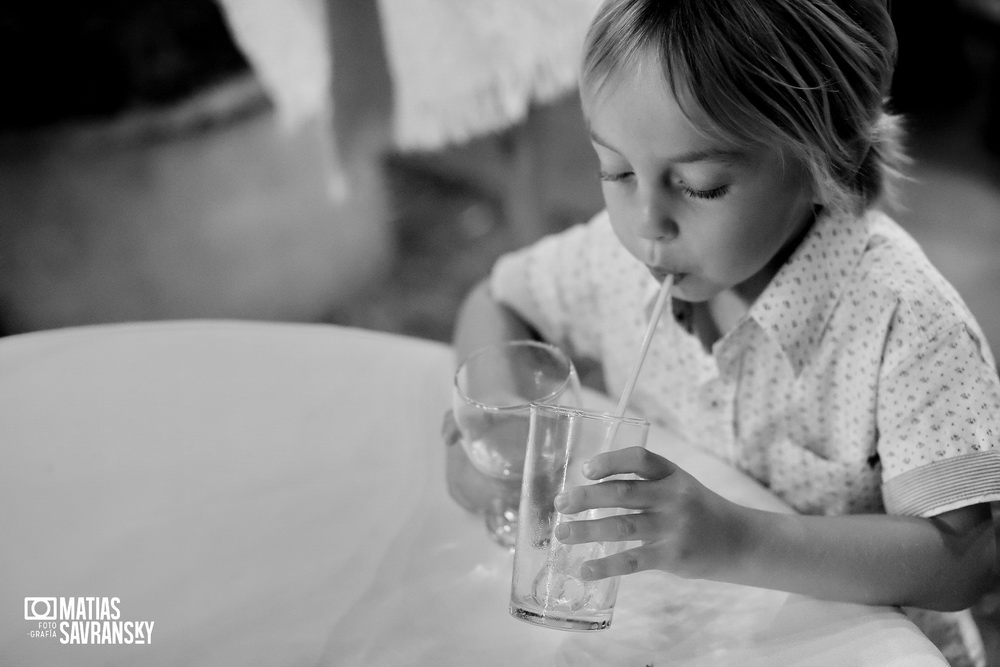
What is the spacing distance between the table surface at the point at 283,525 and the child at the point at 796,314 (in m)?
0.04

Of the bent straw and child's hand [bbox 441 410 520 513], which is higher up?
the bent straw

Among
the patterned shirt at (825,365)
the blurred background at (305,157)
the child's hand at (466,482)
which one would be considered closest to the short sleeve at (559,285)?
the patterned shirt at (825,365)

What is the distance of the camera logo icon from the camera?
65cm

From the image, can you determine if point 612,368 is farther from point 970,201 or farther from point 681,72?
point 970,201

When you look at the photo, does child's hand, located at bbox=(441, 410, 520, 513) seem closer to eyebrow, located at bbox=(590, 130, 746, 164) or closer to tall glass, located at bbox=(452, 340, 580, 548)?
tall glass, located at bbox=(452, 340, 580, 548)

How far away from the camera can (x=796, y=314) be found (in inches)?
31.4

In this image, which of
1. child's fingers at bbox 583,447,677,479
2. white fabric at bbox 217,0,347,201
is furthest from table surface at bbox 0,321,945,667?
white fabric at bbox 217,0,347,201

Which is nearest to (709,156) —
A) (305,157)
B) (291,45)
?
→ (291,45)

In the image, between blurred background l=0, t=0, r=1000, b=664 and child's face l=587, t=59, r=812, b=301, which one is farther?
blurred background l=0, t=0, r=1000, b=664

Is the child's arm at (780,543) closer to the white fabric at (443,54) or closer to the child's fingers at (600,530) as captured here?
the child's fingers at (600,530)

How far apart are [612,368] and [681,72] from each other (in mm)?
431

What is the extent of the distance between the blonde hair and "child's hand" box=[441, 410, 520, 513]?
0.91ft

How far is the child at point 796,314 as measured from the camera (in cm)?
65

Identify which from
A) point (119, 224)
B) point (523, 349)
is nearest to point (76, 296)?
point (119, 224)
